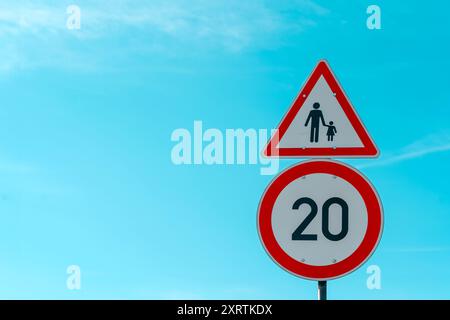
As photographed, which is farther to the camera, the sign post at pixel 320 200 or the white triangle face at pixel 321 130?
the white triangle face at pixel 321 130

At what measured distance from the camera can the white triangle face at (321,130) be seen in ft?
12.6

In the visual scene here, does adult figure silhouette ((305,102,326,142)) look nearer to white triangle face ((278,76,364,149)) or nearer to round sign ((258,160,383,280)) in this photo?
white triangle face ((278,76,364,149))

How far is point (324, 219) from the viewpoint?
371cm

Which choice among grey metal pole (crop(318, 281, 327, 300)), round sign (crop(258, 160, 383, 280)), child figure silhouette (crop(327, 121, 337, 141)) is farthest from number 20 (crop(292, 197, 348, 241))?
child figure silhouette (crop(327, 121, 337, 141))

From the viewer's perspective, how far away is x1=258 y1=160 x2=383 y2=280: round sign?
3.63 m

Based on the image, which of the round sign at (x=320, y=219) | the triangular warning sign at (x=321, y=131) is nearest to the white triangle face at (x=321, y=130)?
the triangular warning sign at (x=321, y=131)

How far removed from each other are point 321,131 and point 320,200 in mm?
438

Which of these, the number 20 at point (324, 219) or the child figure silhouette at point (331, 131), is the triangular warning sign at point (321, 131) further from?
the number 20 at point (324, 219)

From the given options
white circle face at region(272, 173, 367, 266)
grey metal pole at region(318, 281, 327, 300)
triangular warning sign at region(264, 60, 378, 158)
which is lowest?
grey metal pole at region(318, 281, 327, 300)

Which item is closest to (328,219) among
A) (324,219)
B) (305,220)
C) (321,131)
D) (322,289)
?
(324,219)

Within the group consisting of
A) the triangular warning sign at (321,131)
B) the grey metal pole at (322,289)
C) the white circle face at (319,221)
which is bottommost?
the grey metal pole at (322,289)

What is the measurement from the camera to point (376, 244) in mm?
3615
